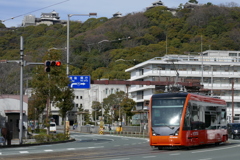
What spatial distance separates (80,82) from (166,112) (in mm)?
22426

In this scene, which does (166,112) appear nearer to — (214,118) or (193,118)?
(193,118)

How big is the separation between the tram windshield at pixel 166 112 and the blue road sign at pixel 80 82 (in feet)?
69.6

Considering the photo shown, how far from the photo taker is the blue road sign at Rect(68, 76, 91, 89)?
153 ft

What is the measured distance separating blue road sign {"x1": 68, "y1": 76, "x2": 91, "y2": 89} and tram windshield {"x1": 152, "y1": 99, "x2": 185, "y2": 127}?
21.2 metres

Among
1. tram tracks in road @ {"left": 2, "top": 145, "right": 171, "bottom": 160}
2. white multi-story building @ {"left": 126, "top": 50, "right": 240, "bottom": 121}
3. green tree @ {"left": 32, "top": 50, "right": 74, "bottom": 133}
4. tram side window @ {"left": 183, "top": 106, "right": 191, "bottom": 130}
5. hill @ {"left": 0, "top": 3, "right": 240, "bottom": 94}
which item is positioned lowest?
tram tracks in road @ {"left": 2, "top": 145, "right": 171, "bottom": 160}

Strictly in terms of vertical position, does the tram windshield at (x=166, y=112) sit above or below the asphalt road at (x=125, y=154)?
above

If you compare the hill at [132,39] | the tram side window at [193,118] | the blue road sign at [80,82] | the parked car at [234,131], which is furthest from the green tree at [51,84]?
the hill at [132,39]

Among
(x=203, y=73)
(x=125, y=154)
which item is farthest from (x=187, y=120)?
(x=203, y=73)

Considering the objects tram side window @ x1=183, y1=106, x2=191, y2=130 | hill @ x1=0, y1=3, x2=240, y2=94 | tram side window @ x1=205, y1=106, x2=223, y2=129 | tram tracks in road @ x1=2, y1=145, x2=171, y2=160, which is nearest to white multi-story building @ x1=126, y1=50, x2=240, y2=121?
hill @ x1=0, y1=3, x2=240, y2=94

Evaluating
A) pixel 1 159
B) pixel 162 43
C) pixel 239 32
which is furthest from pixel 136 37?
pixel 1 159

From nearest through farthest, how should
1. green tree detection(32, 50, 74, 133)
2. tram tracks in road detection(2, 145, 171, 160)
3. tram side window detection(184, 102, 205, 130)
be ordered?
Result: tram tracks in road detection(2, 145, 171, 160), tram side window detection(184, 102, 205, 130), green tree detection(32, 50, 74, 133)

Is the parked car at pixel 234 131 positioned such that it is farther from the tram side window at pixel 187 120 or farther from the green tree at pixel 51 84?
the tram side window at pixel 187 120

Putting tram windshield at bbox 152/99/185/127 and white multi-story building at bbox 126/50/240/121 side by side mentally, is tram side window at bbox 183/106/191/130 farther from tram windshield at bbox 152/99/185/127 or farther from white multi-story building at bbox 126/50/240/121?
white multi-story building at bbox 126/50/240/121

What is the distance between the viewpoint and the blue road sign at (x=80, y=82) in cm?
4653
